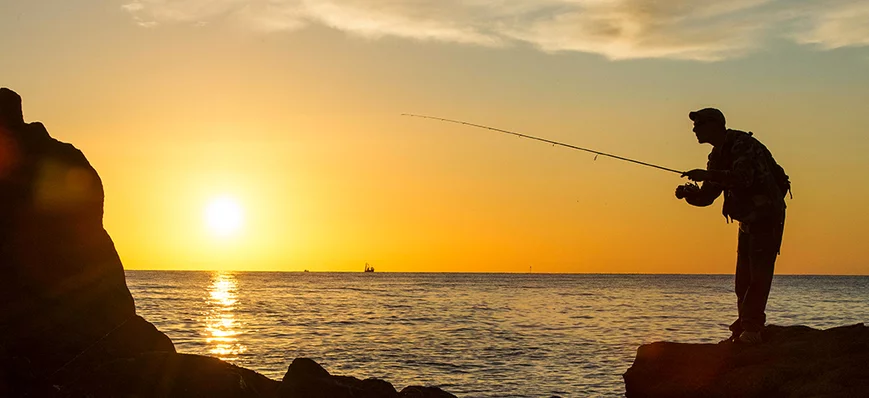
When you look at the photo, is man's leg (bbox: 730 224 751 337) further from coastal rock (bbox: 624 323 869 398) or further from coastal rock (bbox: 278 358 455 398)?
coastal rock (bbox: 278 358 455 398)

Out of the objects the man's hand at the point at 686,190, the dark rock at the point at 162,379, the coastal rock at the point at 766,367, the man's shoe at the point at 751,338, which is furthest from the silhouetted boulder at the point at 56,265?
the man's shoe at the point at 751,338

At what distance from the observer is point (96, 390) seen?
8.66 meters

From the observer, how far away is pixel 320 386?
971cm

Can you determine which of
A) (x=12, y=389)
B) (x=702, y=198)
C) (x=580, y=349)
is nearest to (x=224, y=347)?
(x=580, y=349)

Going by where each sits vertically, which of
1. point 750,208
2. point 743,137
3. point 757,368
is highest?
point 743,137

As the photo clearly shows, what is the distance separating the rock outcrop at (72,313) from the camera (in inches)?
357

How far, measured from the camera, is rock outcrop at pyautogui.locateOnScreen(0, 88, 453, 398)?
9062mm

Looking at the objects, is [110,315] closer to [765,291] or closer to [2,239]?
[2,239]

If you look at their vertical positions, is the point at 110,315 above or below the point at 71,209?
below

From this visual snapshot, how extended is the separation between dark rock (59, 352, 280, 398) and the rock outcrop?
0.04 ft

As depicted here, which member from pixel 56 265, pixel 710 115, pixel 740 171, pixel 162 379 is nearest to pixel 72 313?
pixel 56 265

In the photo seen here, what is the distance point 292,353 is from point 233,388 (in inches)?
836

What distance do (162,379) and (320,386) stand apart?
1700 mm

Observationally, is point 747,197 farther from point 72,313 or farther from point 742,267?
point 72,313
